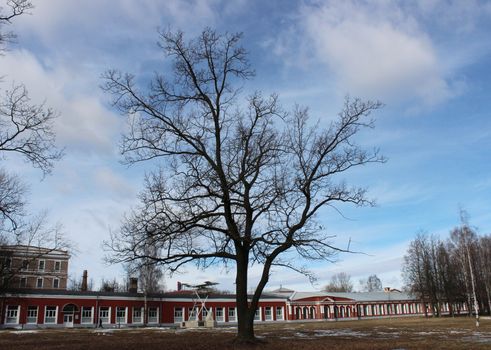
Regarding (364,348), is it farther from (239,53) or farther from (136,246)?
(239,53)

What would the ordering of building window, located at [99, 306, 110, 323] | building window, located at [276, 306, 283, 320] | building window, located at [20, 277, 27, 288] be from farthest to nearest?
building window, located at [276, 306, 283, 320] < building window, located at [20, 277, 27, 288] < building window, located at [99, 306, 110, 323]

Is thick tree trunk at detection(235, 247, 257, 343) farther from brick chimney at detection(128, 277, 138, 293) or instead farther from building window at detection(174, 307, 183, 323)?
brick chimney at detection(128, 277, 138, 293)

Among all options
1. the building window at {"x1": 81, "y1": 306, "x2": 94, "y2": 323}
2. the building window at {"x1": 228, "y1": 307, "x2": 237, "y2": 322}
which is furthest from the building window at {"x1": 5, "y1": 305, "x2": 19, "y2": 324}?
the building window at {"x1": 228, "y1": 307, "x2": 237, "y2": 322}

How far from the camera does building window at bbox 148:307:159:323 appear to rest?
217ft

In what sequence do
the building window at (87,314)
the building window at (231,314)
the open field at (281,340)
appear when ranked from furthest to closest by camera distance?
the building window at (231,314) < the building window at (87,314) < the open field at (281,340)

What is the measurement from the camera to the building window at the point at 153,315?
217 feet

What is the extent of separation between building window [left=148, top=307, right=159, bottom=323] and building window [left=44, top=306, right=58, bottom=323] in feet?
45.5

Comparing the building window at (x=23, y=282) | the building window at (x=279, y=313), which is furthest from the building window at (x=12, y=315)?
the building window at (x=279, y=313)

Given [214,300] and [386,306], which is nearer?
[214,300]

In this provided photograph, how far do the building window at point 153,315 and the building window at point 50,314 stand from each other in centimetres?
1387

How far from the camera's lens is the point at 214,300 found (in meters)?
73.3

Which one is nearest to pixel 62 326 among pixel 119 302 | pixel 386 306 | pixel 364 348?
pixel 119 302

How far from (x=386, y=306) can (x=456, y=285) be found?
2952 centimetres

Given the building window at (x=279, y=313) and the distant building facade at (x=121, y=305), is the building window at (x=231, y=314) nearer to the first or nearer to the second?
the distant building facade at (x=121, y=305)
